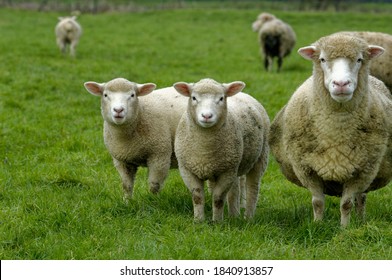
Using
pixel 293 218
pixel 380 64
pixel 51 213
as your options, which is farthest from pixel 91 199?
pixel 380 64

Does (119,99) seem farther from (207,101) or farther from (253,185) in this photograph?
(253,185)

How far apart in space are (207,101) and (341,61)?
44.4 inches

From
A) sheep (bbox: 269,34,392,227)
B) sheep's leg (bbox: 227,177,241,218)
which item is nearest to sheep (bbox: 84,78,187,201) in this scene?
sheep's leg (bbox: 227,177,241,218)

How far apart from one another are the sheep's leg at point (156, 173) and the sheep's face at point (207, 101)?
2.80 feet

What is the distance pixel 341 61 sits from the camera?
467 centimetres

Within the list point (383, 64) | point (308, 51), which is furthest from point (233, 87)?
point (383, 64)

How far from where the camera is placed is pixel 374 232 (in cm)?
480

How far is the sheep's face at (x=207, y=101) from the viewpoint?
5044mm

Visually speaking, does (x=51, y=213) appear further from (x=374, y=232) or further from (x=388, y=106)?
(x=388, y=106)

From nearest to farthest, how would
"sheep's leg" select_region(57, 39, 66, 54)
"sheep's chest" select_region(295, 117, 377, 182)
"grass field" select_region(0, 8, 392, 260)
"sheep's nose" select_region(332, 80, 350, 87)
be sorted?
"sheep's nose" select_region(332, 80, 350, 87), "grass field" select_region(0, 8, 392, 260), "sheep's chest" select_region(295, 117, 377, 182), "sheep's leg" select_region(57, 39, 66, 54)

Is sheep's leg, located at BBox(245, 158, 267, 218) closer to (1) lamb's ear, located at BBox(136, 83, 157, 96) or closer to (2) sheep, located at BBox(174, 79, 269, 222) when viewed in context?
(2) sheep, located at BBox(174, 79, 269, 222)

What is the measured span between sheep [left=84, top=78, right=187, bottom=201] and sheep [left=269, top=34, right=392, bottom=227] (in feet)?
4.54

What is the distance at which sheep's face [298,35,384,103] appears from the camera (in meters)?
4.54
